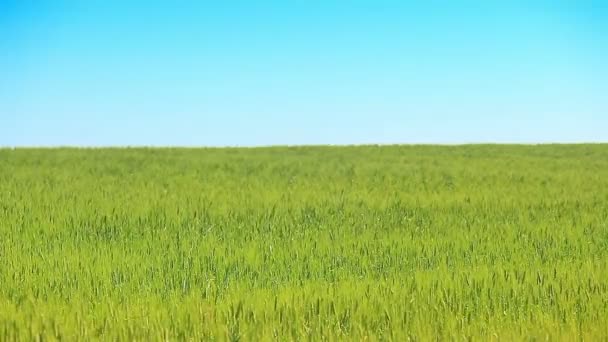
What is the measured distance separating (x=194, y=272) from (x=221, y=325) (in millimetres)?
1935

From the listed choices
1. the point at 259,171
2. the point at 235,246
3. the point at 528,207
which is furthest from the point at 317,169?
the point at 235,246

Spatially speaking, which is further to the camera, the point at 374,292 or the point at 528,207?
the point at 528,207

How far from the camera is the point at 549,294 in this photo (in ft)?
16.4

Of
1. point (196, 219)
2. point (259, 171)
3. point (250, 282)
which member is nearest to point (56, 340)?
point (250, 282)

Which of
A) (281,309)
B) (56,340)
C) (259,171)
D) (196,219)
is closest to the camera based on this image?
(56,340)

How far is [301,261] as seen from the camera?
6383mm

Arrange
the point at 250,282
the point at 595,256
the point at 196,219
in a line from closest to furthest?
1. the point at 250,282
2. the point at 595,256
3. the point at 196,219

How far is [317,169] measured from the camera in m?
17.7

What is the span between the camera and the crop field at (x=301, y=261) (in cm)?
414

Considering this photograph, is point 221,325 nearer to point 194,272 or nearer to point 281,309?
point 281,309

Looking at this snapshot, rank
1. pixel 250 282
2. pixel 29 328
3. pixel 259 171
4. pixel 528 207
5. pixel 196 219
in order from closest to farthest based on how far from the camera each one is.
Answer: pixel 29 328, pixel 250 282, pixel 196 219, pixel 528 207, pixel 259 171

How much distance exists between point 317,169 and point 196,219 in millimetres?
9163

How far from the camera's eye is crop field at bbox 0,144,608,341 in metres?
4.14

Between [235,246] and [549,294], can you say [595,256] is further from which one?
[235,246]
